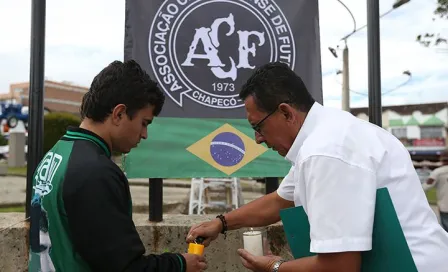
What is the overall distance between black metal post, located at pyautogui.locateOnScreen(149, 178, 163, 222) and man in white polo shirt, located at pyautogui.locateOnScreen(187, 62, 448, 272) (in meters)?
1.35

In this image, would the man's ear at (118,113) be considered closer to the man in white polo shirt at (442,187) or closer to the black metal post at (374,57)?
the black metal post at (374,57)

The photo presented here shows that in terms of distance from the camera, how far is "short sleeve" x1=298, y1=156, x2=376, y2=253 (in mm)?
1401

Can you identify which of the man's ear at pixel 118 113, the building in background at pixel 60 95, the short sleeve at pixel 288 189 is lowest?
the short sleeve at pixel 288 189

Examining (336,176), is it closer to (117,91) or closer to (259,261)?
(259,261)

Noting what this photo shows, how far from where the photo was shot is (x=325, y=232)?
1417mm

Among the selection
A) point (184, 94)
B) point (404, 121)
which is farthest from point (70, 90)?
point (184, 94)

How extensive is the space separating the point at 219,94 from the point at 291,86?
1649mm

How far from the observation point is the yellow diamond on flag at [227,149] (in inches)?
132

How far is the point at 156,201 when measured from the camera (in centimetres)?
318

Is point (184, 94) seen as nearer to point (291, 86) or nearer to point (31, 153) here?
point (31, 153)

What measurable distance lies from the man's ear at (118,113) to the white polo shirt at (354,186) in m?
0.63

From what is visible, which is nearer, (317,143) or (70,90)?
(317,143)

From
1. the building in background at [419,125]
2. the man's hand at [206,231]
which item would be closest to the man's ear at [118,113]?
the man's hand at [206,231]

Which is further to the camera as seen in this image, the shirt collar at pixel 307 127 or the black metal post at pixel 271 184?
the black metal post at pixel 271 184
